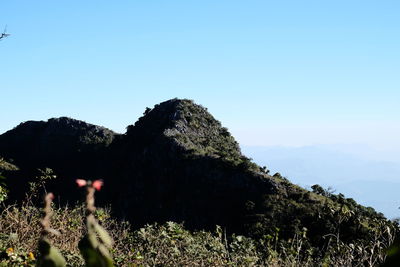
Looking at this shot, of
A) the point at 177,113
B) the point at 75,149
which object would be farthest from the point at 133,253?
the point at 75,149

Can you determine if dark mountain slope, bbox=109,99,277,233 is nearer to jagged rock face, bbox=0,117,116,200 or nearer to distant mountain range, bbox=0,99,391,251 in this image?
distant mountain range, bbox=0,99,391,251

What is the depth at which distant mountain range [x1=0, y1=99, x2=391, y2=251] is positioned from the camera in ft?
105

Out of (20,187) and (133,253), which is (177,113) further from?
(133,253)

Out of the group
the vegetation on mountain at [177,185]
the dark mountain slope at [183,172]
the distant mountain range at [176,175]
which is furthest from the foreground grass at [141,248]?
the dark mountain slope at [183,172]

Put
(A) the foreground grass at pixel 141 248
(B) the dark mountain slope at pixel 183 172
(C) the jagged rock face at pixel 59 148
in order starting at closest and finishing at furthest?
(A) the foreground grass at pixel 141 248
(B) the dark mountain slope at pixel 183 172
(C) the jagged rock face at pixel 59 148

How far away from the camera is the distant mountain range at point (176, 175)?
32.2m

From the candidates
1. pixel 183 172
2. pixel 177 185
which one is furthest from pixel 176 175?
pixel 183 172

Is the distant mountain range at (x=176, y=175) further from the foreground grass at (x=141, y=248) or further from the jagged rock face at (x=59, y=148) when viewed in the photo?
the foreground grass at (x=141, y=248)

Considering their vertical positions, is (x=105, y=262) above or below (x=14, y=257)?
above

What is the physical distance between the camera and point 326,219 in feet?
95.0

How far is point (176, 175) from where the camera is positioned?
152 feet

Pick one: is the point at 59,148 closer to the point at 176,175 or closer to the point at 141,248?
the point at 176,175

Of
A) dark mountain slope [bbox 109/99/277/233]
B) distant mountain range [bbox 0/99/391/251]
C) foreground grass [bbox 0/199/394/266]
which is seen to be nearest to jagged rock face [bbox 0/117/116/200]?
distant mountain range [bbox 0/99/391/251]

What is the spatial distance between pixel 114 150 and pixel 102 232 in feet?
208
